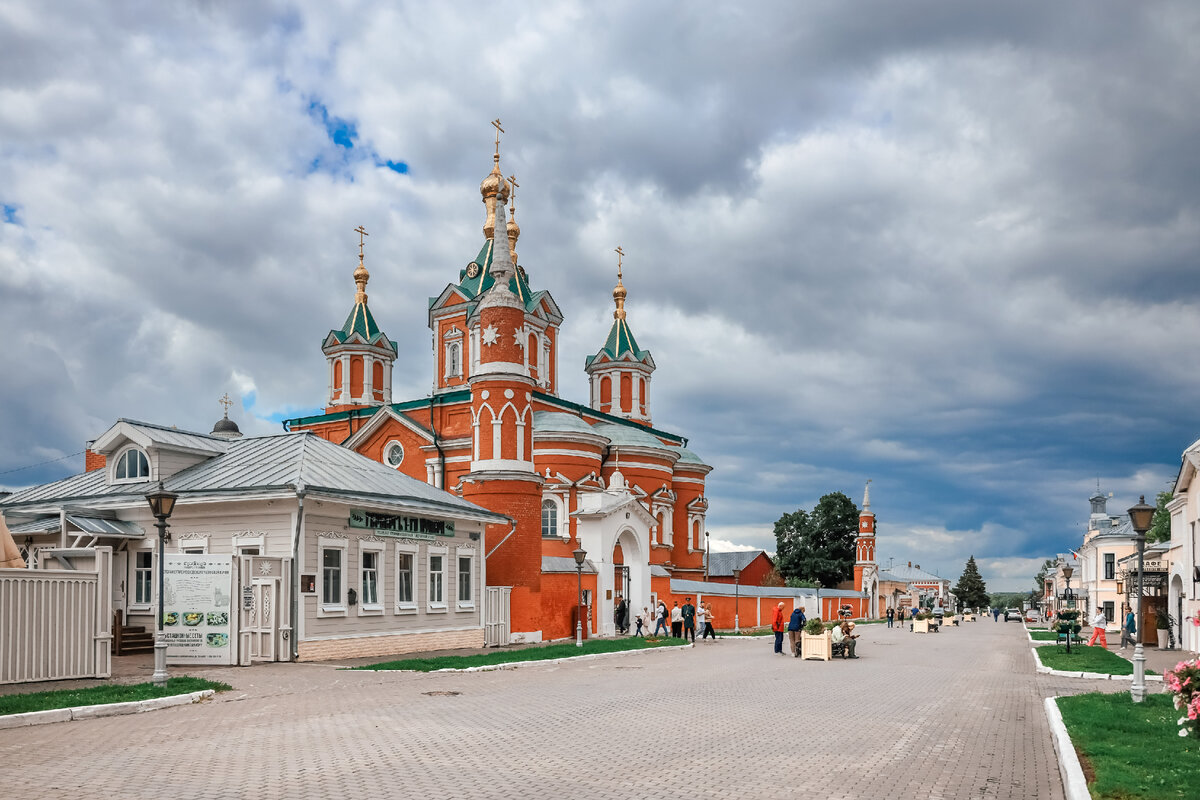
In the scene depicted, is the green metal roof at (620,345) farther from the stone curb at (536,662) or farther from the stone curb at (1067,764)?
the stone curb at (1067,764)

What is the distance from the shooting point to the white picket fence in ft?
49.0

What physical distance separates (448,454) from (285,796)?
37.7 meters

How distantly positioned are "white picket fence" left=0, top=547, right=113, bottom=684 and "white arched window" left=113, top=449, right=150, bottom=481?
822 cm

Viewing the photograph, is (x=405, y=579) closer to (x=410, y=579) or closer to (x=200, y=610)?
(x=410, y=579)

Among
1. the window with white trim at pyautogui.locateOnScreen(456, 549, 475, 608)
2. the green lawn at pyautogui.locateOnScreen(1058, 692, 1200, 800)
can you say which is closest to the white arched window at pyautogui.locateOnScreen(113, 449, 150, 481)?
the window with white trim at pyautogui.locateOnScreen(456, 549, 475, 608)

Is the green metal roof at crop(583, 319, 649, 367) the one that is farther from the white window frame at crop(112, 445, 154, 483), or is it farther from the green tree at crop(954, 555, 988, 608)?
the green tree at crop(954, 555, 988, 608)

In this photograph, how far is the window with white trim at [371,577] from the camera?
23656mm

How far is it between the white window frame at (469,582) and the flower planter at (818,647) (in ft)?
29.1

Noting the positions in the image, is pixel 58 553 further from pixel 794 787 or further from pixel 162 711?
pixel 794 787

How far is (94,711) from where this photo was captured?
1240 cm

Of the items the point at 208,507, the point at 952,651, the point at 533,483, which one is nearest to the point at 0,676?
the point at 208,507

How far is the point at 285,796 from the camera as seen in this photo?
→ 7.97m

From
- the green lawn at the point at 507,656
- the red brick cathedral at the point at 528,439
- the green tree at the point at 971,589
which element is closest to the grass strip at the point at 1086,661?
the green lawn at the point at 507,656

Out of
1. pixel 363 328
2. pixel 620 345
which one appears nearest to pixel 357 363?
pixel 363 328
